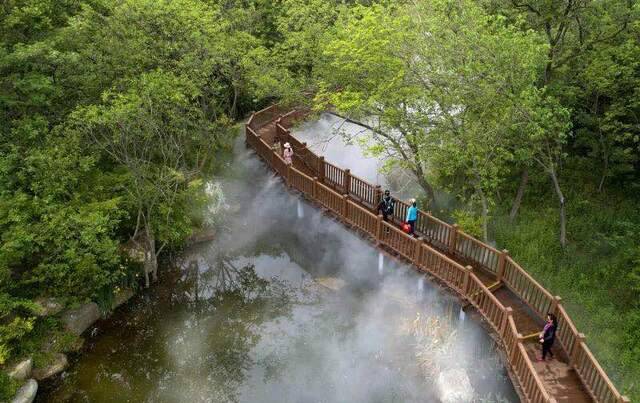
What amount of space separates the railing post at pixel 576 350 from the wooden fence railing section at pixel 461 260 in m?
0.03

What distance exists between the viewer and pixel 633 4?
61.1ft

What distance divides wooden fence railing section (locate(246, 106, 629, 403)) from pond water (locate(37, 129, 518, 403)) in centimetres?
115

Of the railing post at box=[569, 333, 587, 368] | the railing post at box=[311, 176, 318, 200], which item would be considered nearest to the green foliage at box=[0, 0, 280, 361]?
the railing post at box=[311, 176, 318, 200]

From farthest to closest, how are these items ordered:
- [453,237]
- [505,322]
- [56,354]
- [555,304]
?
[453,237]
[56,354]
[505,322]
[555,304]

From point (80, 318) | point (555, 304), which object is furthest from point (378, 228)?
point (80, 318)

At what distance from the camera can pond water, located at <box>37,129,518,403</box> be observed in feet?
53.4

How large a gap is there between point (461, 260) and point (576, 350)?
5292 mm

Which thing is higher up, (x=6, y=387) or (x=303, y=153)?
(x=303, y=153)

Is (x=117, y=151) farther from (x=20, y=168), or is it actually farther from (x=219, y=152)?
(x=219, y=152)

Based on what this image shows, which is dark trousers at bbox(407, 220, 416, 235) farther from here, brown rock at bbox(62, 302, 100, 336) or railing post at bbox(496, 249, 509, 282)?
brown rock at bbox(62, 302, 100, 336)

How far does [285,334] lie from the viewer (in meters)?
18.6

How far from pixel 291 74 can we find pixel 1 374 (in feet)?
58.8

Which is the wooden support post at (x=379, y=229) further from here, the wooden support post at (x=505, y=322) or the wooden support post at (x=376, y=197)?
the wooden support post at (x=505, y=322)

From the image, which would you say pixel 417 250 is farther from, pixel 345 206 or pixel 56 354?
pixel 56 354
